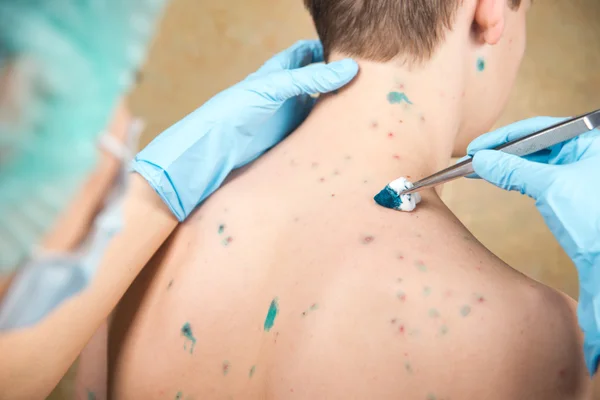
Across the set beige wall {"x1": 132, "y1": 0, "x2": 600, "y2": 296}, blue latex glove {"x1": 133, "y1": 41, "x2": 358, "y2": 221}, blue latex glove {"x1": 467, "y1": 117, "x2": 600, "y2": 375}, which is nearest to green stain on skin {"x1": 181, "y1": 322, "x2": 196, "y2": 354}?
blue latex glove {"x1": 133, "y1": 41, "x2": 358, "y2": 221}

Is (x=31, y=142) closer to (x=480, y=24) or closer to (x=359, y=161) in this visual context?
(x=359, y=161)

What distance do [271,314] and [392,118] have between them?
0.34 metres

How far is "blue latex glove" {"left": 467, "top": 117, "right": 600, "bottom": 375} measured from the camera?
556 millimetres

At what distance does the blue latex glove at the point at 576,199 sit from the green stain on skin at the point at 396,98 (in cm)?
16

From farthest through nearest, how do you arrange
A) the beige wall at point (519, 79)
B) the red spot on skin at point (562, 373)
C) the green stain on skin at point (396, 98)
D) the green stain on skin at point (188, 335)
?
the beige wall at point (519, 79) < the green stain on skin at point (396, 98) < the green stain on skin at point (188, 335) < the red spot on skin at point (562, 373)

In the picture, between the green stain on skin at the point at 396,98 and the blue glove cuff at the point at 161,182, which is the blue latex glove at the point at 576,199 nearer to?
the green stain on skin at the point at 396,98

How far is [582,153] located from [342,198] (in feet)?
1.03

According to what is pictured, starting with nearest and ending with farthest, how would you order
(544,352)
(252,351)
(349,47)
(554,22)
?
(544,352) → (252,351) → (349,47) → (554,22)

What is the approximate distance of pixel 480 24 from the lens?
2.72 ft

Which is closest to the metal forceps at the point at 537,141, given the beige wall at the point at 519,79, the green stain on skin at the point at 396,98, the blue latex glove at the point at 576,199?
the blue latex glove at the point at 576,199

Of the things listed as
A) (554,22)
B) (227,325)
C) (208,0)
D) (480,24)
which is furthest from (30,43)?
(554,22)

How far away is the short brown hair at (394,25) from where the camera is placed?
0.78 metres

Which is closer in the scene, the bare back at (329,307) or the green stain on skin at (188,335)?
the bare back at (329,307)

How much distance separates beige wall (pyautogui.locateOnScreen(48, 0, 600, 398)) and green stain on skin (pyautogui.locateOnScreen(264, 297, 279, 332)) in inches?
39.1
